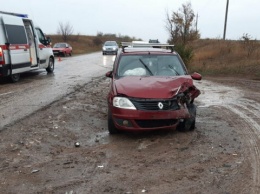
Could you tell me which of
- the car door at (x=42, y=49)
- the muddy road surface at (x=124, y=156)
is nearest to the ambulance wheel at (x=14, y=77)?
the car door at (x=42, y=49)

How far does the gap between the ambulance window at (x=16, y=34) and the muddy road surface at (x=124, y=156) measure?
575 centimetres

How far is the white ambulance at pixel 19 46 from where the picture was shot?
13.0 meters

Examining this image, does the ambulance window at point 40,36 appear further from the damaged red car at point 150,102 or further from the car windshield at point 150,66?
the damaged red car at point 150,102

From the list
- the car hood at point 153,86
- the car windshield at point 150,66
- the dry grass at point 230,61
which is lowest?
the dry grass at point 230,61

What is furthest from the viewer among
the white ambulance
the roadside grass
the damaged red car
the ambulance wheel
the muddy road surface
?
the roadside grass

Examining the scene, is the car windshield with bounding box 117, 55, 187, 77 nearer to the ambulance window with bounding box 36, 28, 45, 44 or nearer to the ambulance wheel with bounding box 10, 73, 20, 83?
the ambulance wheel with bounding box 10, 73, 20, 83

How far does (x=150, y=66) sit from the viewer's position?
25.4 feet

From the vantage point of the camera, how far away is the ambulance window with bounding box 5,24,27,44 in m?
13.3

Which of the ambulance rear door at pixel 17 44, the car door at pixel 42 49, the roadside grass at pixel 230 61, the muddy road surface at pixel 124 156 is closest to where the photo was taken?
the muddy road surface at pixel 124 156

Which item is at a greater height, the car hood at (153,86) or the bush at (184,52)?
the car hood at (153,86)

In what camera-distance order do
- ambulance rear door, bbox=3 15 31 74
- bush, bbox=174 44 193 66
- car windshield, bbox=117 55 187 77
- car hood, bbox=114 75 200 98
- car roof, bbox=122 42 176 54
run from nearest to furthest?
car hood, bbox=114 75 200 98, car windshield, bbox=117 55 187 77, car roof, bbox=122 42 176 54, ambulance rear door, bbox=3 15 31 74, bush, bbox=174 44 193 66

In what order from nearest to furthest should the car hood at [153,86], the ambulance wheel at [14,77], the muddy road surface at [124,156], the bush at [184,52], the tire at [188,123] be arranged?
the muddy road surface at [124,156] < the car hood at [153,86] < the tire at [188,123] < the ambulance wheel at [14,77] < the bush at [184,52]

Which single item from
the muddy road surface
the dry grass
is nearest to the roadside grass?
the dry grass

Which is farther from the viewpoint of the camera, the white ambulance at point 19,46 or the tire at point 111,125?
the white ambulance at point 19,46
